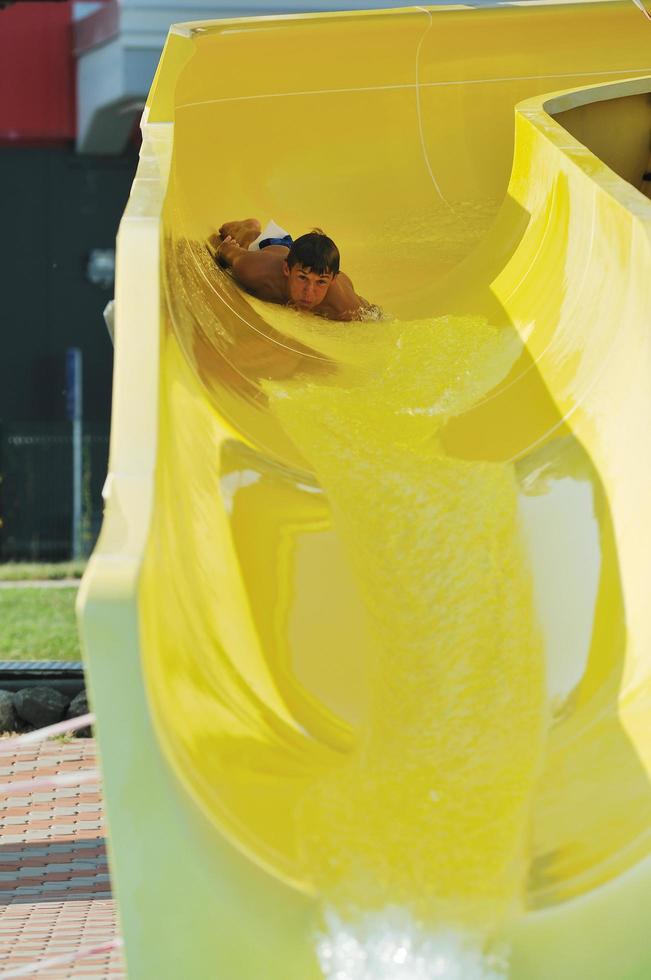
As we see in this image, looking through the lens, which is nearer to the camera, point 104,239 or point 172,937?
point 172,937

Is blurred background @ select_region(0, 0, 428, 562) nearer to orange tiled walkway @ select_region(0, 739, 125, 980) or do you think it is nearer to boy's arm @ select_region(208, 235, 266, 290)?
boy's arm @ select_region(208, 235, 266, 290)

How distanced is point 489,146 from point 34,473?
4.43 meters

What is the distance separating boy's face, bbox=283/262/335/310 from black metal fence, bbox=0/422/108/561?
4439 mm

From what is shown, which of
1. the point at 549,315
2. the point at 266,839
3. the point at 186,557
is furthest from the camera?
the point at 549,315

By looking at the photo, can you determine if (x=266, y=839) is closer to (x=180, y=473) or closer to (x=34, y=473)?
(x=180, y=473)

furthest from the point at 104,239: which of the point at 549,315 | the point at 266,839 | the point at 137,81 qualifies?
the point at 266,839

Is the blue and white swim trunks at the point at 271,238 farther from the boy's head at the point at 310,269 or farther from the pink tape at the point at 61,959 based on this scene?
the pink tape at the point at 61,959

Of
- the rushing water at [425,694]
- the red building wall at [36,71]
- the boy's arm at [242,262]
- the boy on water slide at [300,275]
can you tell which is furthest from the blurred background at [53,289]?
the rushing water at [425,694]

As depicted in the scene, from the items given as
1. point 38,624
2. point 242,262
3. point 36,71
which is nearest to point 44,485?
point 36,71

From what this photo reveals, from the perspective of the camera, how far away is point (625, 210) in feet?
10.1

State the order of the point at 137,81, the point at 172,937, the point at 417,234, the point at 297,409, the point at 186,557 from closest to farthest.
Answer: the point at 172,937, the point at 186,557, the point at 297,409, the point at 417,234, the point at 137,81

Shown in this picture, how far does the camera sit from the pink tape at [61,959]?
243cm

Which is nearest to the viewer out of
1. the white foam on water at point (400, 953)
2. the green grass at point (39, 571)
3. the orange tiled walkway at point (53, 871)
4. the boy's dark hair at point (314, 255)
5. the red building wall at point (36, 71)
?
the white foam on water at point (400, 953)

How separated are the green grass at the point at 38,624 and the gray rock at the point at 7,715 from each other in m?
0.90
